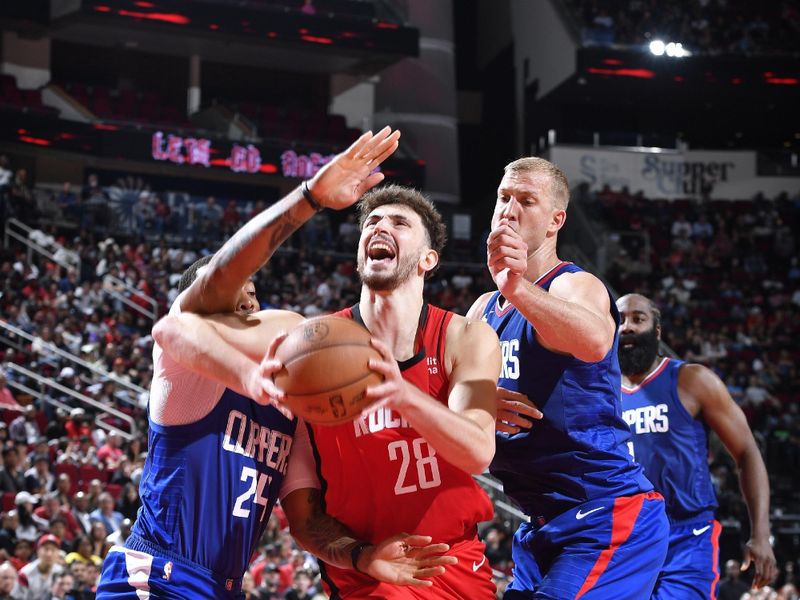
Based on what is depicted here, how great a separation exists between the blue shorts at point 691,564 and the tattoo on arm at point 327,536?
7.37ft

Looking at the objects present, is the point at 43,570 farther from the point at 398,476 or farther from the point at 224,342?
the point at 224,342

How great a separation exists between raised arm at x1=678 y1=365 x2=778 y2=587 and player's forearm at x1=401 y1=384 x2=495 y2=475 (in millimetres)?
2827

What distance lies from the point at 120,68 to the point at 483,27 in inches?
472

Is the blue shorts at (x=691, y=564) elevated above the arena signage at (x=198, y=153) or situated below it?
below

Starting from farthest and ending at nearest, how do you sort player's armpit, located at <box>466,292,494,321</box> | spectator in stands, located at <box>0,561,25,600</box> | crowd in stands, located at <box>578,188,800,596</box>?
crowd in stands, located at <box>578,188,800,596</box> < spectator in stands, located at <box>0,561,25,600</box> < player's armpit, located at <box>466,292,494,321</box>

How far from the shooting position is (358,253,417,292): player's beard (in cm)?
442

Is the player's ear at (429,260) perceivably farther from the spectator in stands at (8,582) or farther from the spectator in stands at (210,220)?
the spectator in stands at (210,220)

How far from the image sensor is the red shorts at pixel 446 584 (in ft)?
14.0

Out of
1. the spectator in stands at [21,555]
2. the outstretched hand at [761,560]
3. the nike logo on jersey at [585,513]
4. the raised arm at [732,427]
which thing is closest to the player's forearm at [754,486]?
the raised arm at [732,427]

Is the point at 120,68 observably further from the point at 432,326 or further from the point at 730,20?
the point at 432,326

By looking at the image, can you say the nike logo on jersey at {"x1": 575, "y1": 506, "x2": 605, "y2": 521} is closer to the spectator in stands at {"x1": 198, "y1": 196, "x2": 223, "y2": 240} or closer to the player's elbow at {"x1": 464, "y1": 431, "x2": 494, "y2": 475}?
the player's elbow at {"x1": 464, "y1": 431, "x2": 494, "y2": 475}

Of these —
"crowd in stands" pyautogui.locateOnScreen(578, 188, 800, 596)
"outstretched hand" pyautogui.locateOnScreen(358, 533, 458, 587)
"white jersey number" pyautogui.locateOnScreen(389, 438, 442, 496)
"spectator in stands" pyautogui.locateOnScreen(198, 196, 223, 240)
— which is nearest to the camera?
"outstretched hand" pyautogui.locateOnScreen(358, 533, 458, 587)

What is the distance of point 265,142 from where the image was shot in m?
27.3

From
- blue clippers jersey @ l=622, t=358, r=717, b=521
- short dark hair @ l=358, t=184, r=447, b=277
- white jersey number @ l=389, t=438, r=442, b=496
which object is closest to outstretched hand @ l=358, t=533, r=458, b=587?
white jersey number @ l=389, t=438, r=442, b=496
